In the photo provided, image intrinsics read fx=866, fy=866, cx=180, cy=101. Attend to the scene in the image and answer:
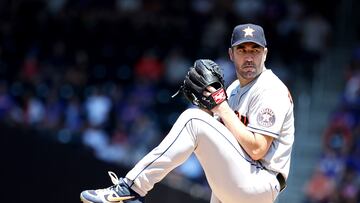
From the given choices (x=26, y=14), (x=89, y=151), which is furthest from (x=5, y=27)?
(x=89, y=151)

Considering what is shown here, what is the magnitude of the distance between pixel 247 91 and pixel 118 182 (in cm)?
100

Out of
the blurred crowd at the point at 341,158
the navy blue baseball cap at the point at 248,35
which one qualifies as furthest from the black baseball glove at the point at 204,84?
the blurred crowd at the point at 341,158

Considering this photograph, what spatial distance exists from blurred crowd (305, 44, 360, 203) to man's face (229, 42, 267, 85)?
456 cm

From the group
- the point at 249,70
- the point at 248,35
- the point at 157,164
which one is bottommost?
the point at 157,164

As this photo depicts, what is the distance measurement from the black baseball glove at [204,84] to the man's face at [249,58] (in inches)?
5.8

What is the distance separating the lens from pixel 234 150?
5148mm

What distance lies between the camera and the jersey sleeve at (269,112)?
5.20 m

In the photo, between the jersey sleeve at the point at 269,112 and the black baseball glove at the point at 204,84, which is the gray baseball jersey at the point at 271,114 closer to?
the jersey sleeve at the point at 269,112

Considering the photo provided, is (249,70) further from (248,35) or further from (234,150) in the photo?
(234,150)

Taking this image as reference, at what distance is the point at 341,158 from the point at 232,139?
528cm

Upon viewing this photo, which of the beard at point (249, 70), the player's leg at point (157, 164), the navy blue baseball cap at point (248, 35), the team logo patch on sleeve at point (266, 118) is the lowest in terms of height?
the player's leg at point (157, 164)

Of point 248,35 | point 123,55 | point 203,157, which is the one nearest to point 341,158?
point 123,55

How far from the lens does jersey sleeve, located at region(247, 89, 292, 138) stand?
5.20 metres

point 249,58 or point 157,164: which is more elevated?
point 249,58
